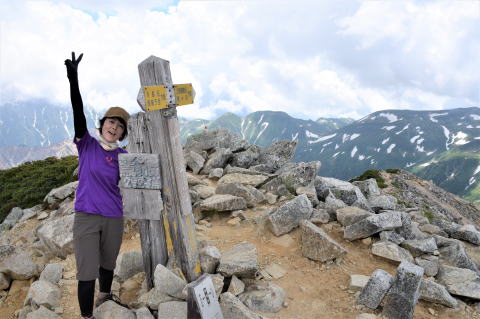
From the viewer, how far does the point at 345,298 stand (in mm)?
6773

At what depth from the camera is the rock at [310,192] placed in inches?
448

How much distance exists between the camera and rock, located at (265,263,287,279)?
752 centimetres

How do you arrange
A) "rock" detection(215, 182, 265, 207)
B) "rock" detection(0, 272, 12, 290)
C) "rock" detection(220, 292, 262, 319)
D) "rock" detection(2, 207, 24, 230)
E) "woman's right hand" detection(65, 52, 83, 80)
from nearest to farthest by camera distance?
"woman's right hand" detection(65, 52, 83, 80) < "rock" detection(220, 292, 262, 319) < "rock" detection(0, 272, 12, 290) < "rock" detection(215, 182, 265, 207) < "rock" detection(2, 207, 24, 230)

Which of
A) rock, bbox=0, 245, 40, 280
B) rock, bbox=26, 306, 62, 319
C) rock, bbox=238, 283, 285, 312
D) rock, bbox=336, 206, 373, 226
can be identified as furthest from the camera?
rock, bbox=336, 206, 373, 226

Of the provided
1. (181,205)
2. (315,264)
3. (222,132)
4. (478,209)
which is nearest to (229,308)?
(181,205)

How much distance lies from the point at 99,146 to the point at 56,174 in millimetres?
20469

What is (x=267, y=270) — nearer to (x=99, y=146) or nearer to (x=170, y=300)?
(x=170, y=300)

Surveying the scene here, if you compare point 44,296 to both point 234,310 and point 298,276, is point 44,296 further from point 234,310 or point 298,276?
point 298,276

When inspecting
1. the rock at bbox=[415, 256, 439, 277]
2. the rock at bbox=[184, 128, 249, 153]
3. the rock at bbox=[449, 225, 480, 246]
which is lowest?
the rock at bbox=[449, 225, 480, 246]

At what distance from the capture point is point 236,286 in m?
6.58

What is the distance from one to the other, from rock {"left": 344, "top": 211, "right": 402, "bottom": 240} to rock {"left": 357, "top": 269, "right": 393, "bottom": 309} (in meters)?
2.23

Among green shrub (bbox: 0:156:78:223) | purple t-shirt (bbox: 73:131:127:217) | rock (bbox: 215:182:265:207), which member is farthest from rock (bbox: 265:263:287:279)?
green shrub (bbox: 0:156:78:223)

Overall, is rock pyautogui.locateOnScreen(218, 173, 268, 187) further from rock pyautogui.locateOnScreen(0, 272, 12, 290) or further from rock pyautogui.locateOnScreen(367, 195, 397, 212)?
rock pyautogui.locateOnScreen(0, 272, 12, 290)

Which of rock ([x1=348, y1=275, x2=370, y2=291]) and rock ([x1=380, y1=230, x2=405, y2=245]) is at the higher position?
rock ([x1=380, y1=230, x2=405, y2=245])
